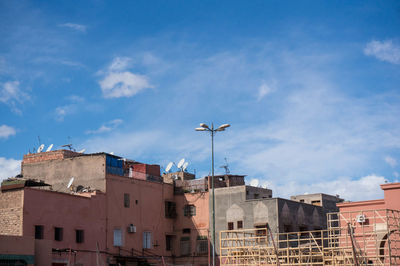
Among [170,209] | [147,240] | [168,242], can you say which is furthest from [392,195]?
[168,242]

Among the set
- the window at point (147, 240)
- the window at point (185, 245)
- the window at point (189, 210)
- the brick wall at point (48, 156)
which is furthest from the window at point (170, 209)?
the brick wall at point (48, 156)

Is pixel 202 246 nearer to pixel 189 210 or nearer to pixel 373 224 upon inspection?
pixel 189 210

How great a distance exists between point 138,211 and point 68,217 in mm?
9152

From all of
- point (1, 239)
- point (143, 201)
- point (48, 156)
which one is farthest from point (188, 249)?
point (1, 239)

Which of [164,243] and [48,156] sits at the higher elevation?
[48,156]

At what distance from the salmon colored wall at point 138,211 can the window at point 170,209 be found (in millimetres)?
401

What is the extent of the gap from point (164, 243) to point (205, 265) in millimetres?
4529

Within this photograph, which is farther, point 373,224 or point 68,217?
point 68,217

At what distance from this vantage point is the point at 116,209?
5000cm

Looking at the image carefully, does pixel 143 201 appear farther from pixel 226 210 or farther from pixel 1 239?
pixel 1 239

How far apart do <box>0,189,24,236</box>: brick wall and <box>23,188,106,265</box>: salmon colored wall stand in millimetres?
410

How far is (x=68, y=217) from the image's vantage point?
44625 millimetres

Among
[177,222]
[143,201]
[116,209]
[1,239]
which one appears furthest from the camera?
[177,222]

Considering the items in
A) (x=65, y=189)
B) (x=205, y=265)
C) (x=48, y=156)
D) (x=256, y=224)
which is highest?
(x=48, y=156)
